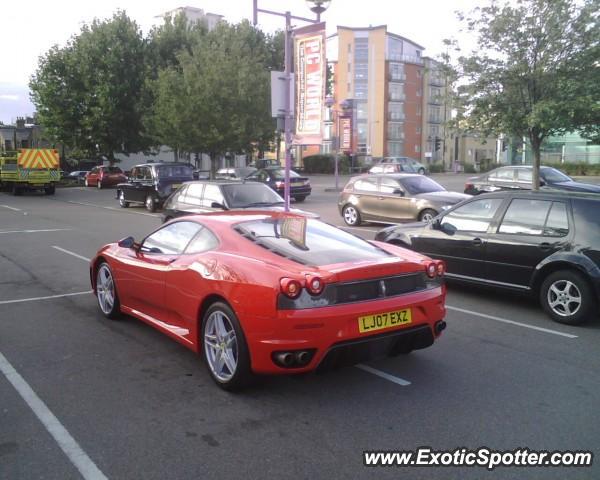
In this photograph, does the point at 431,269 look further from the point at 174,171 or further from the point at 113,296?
the point at 174,171

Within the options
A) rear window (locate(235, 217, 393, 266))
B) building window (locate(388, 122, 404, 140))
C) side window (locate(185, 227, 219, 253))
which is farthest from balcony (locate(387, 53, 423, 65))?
side window (locate(185, 227, 219, 253))

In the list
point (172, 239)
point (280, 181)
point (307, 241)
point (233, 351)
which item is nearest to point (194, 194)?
point (172, 239)

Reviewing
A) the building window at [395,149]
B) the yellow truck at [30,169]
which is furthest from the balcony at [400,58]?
the yellow truck at [30,169]

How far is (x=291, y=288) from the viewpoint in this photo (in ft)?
13.0

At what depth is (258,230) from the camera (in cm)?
499

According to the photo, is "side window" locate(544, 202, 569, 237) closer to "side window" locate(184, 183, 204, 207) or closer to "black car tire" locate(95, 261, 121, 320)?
"black car tire" locate(95, 261, 121, 320)

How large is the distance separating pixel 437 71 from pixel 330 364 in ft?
44.1

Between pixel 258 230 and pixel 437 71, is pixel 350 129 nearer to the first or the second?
pixel 437 71

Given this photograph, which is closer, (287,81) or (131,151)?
(287,81)

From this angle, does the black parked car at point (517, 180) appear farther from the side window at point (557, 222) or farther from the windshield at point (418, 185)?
the side window at point (557, 222)

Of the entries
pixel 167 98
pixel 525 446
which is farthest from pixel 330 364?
pixel 167 98

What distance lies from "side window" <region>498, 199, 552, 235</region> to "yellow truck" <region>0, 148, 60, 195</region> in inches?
1098

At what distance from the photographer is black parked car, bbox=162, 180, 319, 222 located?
11836 mm
